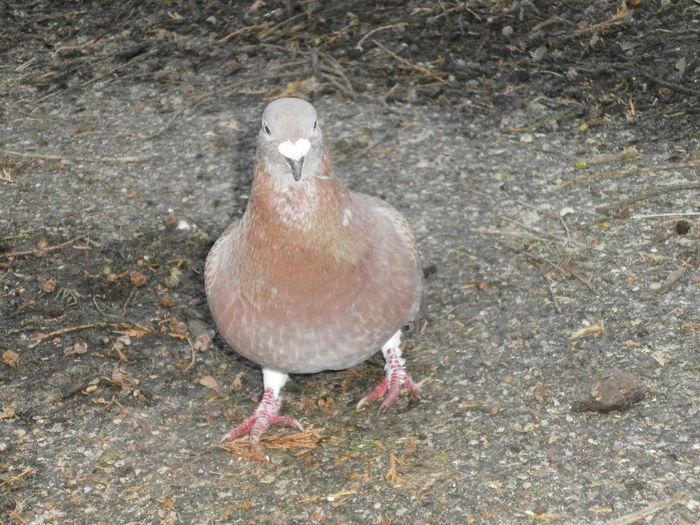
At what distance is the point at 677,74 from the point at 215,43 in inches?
136

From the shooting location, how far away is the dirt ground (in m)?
3.66

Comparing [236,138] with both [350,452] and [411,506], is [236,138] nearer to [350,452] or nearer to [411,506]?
[350,452]

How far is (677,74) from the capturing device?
19.7ft

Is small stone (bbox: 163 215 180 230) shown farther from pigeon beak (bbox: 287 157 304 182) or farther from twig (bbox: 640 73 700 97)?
twig (bbox: 640 73 700 97)

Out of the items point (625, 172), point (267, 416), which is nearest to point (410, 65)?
point (625, 172)

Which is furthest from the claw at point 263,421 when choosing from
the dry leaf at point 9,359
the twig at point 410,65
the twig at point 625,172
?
the twig at point 410,65

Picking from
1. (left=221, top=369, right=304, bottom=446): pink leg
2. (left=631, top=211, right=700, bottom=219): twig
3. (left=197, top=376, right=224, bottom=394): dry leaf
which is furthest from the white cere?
(left=631, top=211, right=700, bottom=219): twig

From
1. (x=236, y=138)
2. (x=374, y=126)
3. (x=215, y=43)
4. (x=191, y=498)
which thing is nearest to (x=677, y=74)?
(x=374, y=126)

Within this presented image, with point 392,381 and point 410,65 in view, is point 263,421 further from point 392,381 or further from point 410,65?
point 410,65

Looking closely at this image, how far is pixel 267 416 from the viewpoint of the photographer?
4.21 meters

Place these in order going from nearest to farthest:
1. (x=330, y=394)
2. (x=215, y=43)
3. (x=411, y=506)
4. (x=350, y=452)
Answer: (x=411, y=506) < (x=350, y=452) < (x=330, y=394) < (x=215, y=43)

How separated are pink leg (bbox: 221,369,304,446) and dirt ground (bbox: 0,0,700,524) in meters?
0.08

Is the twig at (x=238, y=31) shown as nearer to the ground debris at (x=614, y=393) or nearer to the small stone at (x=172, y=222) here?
the small stone at (x=172, y=222)

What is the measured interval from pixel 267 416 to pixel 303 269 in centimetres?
89
